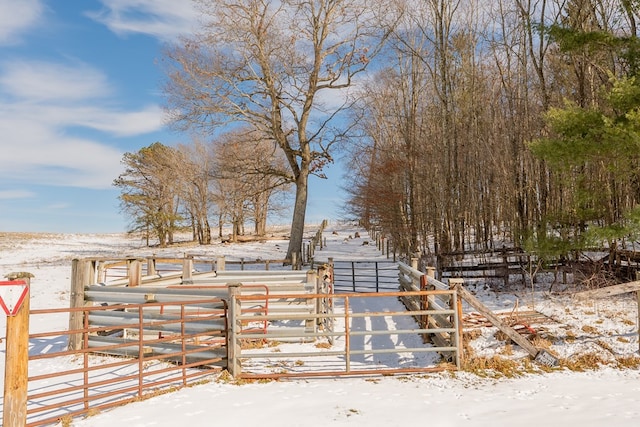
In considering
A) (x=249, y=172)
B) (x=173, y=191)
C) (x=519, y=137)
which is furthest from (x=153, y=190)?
(x=519, y=137)

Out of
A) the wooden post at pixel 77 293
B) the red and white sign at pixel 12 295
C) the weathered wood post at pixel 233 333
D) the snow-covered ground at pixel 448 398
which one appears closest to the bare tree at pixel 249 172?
the wooden post at pixel 77 293

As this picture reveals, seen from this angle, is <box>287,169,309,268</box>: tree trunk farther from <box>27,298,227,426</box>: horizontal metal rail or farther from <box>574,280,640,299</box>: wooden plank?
<box>574,280,640,299</box>: wooden plank

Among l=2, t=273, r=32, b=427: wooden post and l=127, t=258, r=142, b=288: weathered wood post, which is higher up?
l=127, t=258, r=142, b=288: weathered wood post

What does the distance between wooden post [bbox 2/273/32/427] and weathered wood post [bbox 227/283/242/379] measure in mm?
2989

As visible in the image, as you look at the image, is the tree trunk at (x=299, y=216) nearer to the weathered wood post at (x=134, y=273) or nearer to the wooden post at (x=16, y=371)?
the weathered wood post at (x=134, y=273)

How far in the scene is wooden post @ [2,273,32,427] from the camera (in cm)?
535

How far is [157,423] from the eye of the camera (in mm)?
5652

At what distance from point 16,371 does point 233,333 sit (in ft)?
10.1

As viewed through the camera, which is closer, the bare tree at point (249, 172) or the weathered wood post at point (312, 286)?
the weathered wood post at point (312, 286)

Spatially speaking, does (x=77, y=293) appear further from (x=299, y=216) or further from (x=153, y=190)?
(x=153, y=190)

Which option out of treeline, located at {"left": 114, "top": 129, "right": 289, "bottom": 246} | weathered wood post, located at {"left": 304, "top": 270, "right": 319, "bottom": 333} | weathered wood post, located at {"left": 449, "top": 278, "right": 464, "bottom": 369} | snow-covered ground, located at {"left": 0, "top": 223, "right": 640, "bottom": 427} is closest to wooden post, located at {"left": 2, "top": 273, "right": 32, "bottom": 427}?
snow-covered ground, located at {"left": 0, "top": 223, "right": 640, "bottom": 427}

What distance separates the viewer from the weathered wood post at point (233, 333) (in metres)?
7.55

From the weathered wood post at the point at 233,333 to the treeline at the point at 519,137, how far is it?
821cm

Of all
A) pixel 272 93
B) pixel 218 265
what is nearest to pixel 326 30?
pixel 272 93
